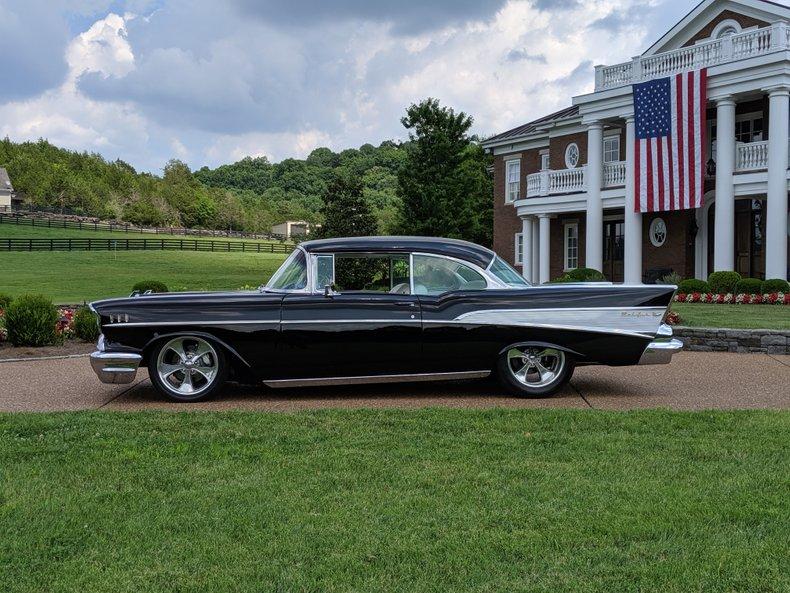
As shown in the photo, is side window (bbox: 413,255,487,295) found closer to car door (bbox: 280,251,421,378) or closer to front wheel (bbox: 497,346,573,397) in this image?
car door (bbox: 280,251,421,378)

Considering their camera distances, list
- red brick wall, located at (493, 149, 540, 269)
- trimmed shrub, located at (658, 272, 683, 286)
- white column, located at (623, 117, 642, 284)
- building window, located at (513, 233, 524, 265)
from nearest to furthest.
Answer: trimmed shrub, located at (658, 272, 683, 286), white column, located at (623, 117, 642, 284), red brick wall, located at (493, 149, 540, 269), building window, located at (513, 233, 524, 265)

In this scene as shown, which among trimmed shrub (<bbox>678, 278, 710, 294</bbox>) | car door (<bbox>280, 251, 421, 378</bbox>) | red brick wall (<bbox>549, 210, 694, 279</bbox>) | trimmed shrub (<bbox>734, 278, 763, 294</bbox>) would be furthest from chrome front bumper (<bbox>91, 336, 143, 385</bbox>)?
red brick wall (<bbox>549, 210, 694, 279</bbox>)

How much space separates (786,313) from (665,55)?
1136 cm

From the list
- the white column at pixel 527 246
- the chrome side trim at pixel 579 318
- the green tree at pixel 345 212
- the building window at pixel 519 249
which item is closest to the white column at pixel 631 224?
the white column at pixel 527 246

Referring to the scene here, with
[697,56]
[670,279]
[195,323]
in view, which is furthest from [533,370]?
[697,56]

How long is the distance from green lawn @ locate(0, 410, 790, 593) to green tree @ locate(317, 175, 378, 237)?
82.3 ft

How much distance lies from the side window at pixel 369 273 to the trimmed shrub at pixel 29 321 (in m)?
6.16

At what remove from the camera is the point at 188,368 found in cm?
739

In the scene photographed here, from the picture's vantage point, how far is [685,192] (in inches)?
894

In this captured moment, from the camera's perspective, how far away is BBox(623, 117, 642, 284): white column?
966 inches

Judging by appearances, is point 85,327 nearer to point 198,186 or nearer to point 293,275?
point 293,275

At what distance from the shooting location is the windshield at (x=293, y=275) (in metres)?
7.54

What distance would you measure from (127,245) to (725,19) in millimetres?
48968

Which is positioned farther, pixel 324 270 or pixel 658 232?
pixel 658 232
